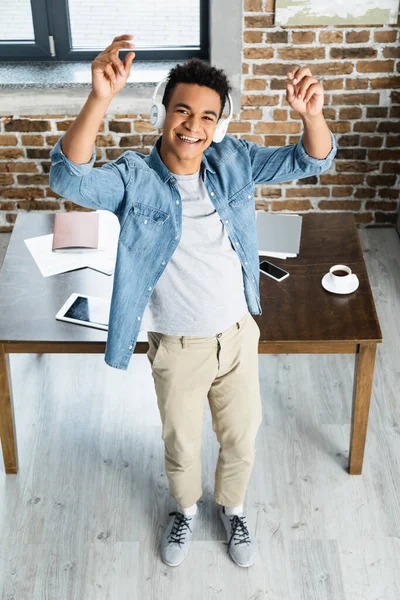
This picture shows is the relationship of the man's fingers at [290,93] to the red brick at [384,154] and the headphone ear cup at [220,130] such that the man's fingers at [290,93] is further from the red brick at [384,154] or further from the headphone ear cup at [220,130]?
the red brick at [384,154]

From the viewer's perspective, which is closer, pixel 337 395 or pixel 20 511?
pixel 20 511

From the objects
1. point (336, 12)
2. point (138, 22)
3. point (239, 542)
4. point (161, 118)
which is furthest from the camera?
point (138, 22)

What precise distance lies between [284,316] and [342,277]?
0.83 ft

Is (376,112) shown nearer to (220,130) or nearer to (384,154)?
(384,154)

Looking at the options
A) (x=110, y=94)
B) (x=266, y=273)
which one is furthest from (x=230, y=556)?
(x=110, y=94)

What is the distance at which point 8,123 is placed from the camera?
390 centimetres

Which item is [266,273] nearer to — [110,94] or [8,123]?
[110,94]

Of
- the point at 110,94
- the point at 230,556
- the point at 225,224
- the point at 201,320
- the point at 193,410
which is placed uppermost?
the point at 110,94

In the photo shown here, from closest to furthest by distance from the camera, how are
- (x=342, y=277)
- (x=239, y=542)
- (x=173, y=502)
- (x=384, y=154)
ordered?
(x=239, y=542), (x=342, y=277), (x=173, y=502), (x=384, y=154)

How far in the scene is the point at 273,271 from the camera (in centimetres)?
274

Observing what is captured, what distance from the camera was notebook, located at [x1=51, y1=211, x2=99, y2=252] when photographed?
113 inches

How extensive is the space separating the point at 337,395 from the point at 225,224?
4.32 feet

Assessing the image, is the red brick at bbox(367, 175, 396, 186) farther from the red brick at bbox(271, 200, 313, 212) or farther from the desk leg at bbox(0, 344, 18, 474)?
the desk leg at bbox(0, 344, 18, 474)

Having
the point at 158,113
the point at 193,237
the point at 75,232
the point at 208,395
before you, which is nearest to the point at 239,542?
the point at 208,395
